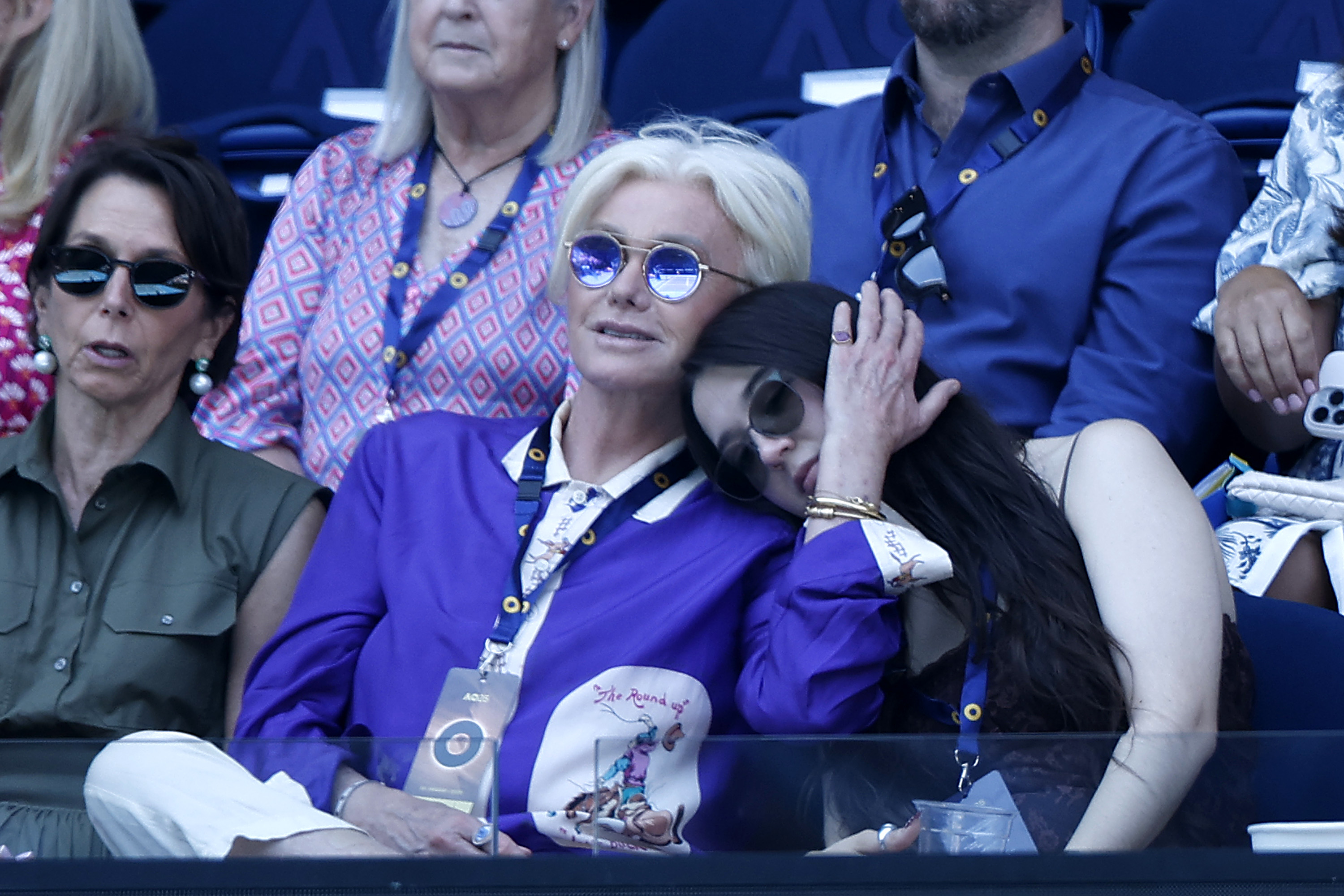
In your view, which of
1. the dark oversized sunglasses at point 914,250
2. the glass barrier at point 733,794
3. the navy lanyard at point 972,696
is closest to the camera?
the glass barrier at point 733,794

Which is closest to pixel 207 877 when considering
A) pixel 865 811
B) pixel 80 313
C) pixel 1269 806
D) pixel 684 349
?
pixel 865 811

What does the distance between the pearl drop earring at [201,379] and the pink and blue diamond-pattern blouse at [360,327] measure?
0.15m

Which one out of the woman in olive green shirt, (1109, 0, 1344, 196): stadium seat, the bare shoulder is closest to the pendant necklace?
the woman in olive green shirt

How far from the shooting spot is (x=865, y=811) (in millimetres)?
1127

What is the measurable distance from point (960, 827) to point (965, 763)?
0.05m

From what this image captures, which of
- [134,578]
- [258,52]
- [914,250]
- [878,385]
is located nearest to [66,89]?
[258,52]

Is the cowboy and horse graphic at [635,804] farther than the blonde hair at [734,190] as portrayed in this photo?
No

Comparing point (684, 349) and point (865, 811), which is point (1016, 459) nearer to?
point (684, 349)

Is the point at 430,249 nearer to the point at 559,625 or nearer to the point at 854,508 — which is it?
the point at 559,625

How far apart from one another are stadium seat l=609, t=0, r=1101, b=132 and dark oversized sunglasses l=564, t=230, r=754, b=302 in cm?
104

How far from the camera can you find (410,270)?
2305 millimetres

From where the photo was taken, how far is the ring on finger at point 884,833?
3.65 ft

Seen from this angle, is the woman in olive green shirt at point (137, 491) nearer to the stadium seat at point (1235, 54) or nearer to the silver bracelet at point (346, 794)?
the silver bracelet at point (346, 794)

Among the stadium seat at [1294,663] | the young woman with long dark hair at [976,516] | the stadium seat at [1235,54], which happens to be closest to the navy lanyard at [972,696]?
the young woman with long dark hair at [976,516]
